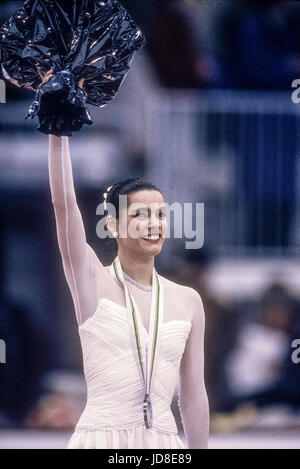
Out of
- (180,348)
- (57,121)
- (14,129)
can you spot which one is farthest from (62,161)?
(14,129)

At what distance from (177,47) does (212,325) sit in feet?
3.97

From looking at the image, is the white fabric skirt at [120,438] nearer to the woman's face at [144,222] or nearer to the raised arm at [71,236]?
the raised arm at [71,236]

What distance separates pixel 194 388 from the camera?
8.45 ft

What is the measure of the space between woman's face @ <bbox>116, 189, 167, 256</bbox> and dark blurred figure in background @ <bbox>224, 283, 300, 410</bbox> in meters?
0.93

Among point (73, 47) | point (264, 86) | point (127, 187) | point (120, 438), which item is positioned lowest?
point (120, 438)

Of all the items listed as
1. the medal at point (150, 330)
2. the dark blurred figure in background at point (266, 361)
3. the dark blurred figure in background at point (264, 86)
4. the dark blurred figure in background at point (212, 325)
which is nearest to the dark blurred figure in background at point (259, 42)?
the dark blurred figure in background at point (264, 86)

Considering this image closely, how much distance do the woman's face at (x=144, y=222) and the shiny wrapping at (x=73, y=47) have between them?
1.12 feet

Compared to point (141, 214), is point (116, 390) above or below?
below

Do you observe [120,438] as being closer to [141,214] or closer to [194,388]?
[194,388]

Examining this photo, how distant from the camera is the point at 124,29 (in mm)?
2467

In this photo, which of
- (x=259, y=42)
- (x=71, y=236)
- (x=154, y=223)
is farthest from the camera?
(x=259, y=42)

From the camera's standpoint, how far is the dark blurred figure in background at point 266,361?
3266mm

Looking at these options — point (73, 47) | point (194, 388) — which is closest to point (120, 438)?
point (194, 388)
